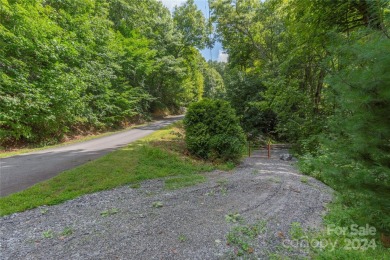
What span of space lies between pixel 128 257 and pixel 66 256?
2.37 feet

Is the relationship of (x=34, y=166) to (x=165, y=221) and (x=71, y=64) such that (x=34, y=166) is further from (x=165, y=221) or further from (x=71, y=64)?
(x=71, y=64)

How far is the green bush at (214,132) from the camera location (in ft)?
22.4

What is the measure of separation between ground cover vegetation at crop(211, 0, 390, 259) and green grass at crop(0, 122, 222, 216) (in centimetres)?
320

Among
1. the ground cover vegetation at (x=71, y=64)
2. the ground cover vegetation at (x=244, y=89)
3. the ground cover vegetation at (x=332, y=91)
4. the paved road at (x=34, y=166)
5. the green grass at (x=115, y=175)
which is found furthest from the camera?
the ground cover vegetation at (x=71, y=64)

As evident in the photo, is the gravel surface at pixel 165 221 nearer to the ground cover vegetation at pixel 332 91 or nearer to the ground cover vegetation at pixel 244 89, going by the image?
the ground cover vegetation at pixel 244 89

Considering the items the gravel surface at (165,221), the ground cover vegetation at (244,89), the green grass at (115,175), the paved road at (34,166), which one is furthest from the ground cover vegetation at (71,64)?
the gravel surface at (165,221)

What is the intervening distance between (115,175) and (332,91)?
195 inches

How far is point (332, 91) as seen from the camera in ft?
9.20

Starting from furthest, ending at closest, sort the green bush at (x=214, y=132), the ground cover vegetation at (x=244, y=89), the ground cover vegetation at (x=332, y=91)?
1. the green bush at (x=214, y=132)
2. the ground cover vegetation at (x=244, y=89)
3. the ground cover vegetation at (x=332, y=91)

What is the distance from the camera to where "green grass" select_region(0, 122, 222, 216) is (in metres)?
3.95

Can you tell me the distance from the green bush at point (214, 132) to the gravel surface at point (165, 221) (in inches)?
77.8

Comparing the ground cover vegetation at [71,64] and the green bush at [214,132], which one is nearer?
the green bush at [214,132]

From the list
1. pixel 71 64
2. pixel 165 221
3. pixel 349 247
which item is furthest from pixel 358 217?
pixel 71 64

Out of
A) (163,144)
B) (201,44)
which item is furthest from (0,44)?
(201,44)
